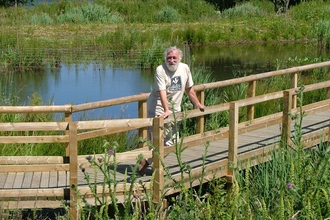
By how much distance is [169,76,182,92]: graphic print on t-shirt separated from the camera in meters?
6.05

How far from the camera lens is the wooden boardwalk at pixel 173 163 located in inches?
240

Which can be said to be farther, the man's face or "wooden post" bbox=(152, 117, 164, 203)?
the man's face

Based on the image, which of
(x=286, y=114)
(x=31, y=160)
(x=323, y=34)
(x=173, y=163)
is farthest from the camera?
(x=323, y=34)

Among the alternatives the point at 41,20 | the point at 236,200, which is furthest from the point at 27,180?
the point at 41,20

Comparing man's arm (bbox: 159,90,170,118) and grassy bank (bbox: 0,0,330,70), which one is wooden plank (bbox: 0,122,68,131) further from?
grassy bank (bbox: 0,0,330,70)

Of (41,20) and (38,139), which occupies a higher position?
(38,139)

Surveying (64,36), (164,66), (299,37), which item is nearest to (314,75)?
(164,66)

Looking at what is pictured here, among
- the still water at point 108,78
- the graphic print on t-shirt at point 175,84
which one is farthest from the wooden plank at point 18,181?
the still water at point 108,78

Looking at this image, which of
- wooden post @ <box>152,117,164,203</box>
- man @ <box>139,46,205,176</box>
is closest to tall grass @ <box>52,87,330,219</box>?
wooden post @ <box>152,117,164,203</box>

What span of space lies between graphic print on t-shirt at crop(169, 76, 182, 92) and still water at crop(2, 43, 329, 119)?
12.7 ft

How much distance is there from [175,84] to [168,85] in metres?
0.07

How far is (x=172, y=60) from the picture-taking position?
5926 mm

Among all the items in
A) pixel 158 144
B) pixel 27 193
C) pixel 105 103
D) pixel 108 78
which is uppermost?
pixel 105 103

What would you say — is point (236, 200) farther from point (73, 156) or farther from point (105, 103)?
point (105, 103)
